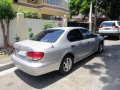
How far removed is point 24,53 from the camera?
4.96 meters

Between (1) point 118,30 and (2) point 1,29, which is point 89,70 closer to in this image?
(2) point 1,29

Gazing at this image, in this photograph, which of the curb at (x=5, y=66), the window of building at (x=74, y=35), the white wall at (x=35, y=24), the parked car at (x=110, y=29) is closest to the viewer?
the window of building at (x=74, y=35)

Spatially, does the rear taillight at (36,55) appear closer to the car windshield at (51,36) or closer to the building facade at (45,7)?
the car windshield at (51,36)

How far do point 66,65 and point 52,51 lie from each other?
37.2 inches

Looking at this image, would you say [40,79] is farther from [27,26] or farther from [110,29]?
[110,29]

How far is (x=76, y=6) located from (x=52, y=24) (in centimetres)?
2071

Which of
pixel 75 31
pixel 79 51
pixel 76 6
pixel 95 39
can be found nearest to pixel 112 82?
pixel 79 51

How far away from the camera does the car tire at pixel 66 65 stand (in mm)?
5336

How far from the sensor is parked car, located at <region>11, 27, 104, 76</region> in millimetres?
4664

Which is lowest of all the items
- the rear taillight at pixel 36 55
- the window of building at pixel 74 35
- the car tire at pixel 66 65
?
the car tire at pixel 66 65

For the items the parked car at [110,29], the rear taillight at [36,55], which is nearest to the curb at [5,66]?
the rear taillight at [36,55]

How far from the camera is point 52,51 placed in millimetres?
4875

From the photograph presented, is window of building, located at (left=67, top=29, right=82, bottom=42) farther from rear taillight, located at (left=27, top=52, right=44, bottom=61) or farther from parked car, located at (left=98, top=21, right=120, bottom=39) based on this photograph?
parked car, located at (left=98, top=21, right=120, bottom=39)

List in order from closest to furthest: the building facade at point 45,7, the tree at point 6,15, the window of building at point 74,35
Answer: the window of building at point 74,35 → the tree at point 6,15 → the building facade at point 45,7
